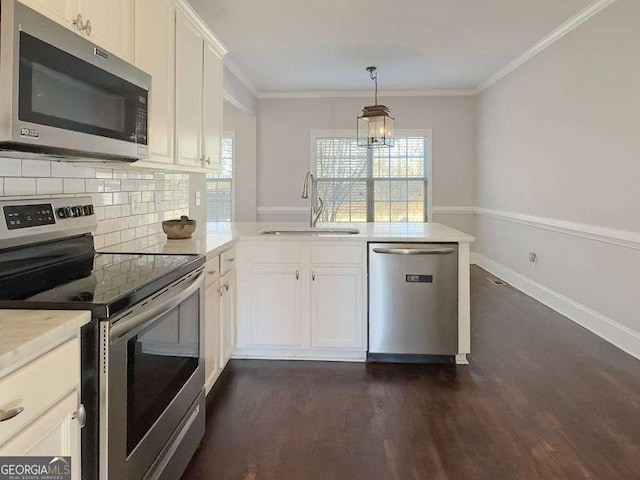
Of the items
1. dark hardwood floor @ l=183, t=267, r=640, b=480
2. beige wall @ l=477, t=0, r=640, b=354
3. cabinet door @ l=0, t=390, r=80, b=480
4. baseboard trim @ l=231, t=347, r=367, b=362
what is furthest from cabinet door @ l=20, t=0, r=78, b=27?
beige wall @ l=477, t=0, r=640, b=354

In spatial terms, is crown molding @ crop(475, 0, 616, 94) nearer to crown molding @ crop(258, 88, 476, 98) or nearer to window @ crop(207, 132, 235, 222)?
crown molding @ crop(258, 88, 476, 98)

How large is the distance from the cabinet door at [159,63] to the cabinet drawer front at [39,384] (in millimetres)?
1272

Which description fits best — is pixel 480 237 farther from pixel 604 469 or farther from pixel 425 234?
pixel 604 469

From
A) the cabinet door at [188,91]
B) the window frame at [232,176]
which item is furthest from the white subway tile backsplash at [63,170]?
the window frame at [232,176]

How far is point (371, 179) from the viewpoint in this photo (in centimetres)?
719

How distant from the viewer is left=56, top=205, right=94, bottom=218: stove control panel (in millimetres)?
1902

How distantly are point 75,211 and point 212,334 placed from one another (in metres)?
0.97

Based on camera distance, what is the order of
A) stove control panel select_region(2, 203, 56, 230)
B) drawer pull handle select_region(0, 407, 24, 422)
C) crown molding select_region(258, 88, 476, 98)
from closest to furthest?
1. drawer pull handle select_region(0, 407, 24, 422)
2. stove control panel select_region(2, 203, 56, 230)
3. crown molding select_region(258, 88, 476, 98)

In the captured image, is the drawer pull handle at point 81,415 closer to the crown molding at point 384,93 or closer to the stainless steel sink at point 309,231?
the stainless steel sink at point 309,231

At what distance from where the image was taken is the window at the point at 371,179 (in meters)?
7.16

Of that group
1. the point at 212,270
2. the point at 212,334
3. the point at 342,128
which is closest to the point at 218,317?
the point at 212,334

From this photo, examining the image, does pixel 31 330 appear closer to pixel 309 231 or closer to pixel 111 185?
pixel 111 185

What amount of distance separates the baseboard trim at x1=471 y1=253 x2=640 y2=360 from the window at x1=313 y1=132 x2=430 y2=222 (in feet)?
5.42

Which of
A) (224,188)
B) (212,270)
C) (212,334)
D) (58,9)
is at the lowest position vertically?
(212,334)
